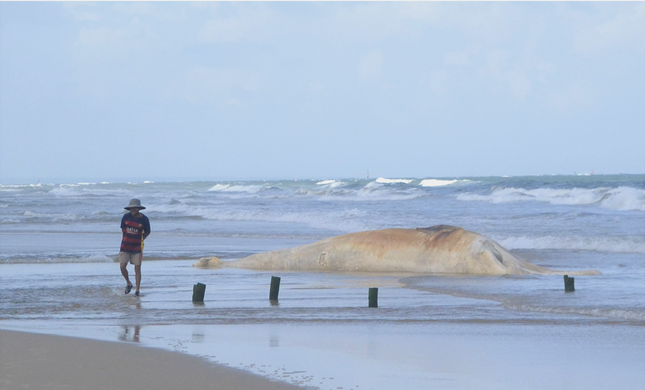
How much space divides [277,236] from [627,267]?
11.0 m

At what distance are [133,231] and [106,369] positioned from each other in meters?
5.03

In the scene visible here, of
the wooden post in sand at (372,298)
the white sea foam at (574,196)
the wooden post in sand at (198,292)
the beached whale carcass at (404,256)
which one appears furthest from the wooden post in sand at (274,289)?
the white sea foam at (574,196)

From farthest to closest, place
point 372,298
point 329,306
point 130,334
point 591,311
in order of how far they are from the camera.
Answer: point 329,306
point 372,298
point 591,311
point 130,334

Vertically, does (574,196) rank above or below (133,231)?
above

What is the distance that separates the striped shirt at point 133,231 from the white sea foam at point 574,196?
24.5 meters

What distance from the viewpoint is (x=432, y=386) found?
5.61 m

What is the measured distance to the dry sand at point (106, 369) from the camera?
5.58m

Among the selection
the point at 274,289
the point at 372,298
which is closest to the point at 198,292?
the point at 274,289

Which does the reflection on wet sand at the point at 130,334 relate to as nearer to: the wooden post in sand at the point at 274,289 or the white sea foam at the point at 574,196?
the wooden post in sand at the point at 274,289

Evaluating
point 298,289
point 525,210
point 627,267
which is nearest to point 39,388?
point 298,289

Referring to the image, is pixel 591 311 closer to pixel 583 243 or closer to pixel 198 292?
pixel 198 292

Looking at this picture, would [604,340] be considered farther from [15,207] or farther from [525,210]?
[15,207]

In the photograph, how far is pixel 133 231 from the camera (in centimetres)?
1091

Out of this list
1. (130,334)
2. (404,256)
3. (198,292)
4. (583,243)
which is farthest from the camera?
(583,243)
